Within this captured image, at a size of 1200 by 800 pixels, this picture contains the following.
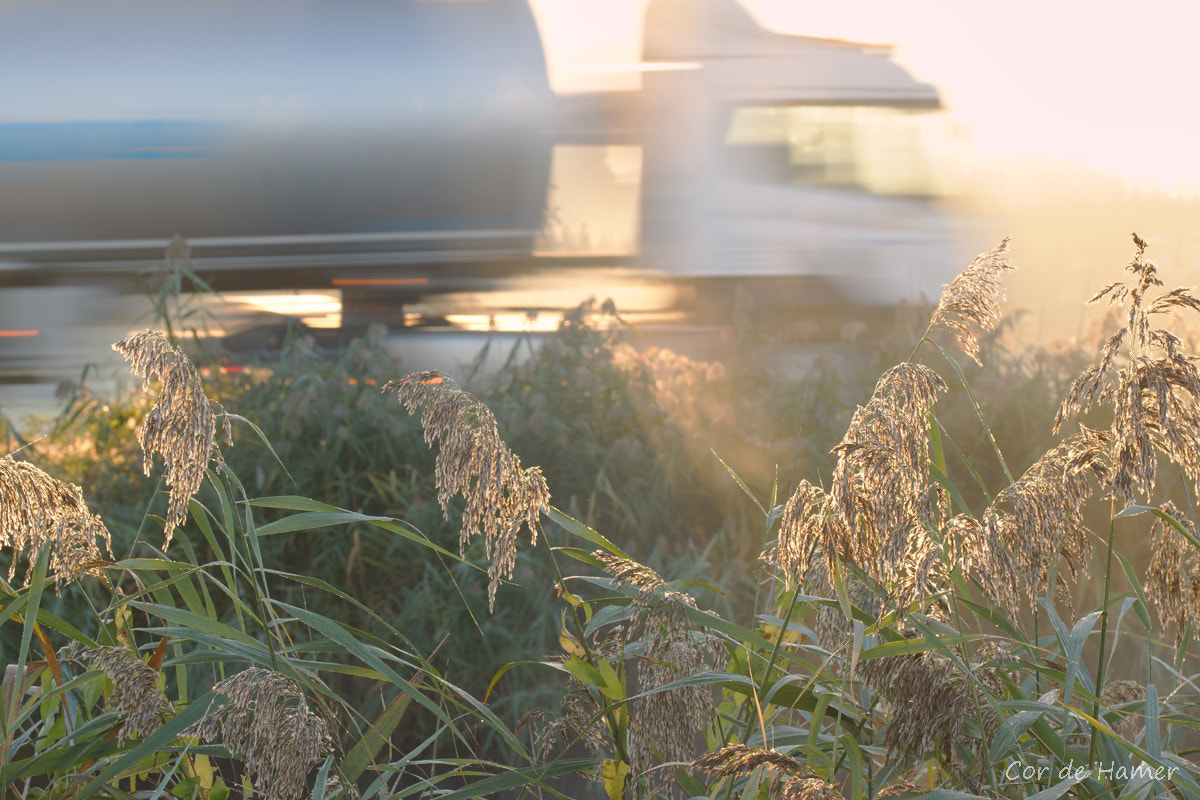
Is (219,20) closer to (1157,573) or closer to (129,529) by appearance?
(129,529)

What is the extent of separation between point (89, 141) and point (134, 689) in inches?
132

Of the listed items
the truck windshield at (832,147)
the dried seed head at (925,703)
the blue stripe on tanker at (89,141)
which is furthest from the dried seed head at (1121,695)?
the blue stripe on tanker at (89,141)

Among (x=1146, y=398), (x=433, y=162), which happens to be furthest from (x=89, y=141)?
(x=1146, y=398)

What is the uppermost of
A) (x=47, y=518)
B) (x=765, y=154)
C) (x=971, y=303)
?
(x=765, y=154)

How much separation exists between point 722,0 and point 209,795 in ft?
10.3

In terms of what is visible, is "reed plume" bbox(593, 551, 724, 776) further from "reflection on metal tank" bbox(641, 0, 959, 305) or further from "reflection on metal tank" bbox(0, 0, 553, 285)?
"reflection on metal tank" bbox(0, 0, 553, 285)

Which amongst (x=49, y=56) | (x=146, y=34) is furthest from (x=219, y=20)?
(x=49, y=56)

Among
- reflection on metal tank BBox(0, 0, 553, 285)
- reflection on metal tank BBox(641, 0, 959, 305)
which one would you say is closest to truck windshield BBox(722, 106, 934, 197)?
reflection on metal tank BBox(641, 0, 959, 305)

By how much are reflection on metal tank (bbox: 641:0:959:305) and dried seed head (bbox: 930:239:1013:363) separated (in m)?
2.30

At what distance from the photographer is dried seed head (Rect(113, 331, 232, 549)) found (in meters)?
0.93

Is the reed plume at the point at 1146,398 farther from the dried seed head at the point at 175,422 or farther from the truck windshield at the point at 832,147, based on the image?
the truck windshield at the point at 832,147

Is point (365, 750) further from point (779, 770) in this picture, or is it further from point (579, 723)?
point (779, 770)

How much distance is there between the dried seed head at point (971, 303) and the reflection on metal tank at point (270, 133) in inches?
99.2

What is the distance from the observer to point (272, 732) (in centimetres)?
86
